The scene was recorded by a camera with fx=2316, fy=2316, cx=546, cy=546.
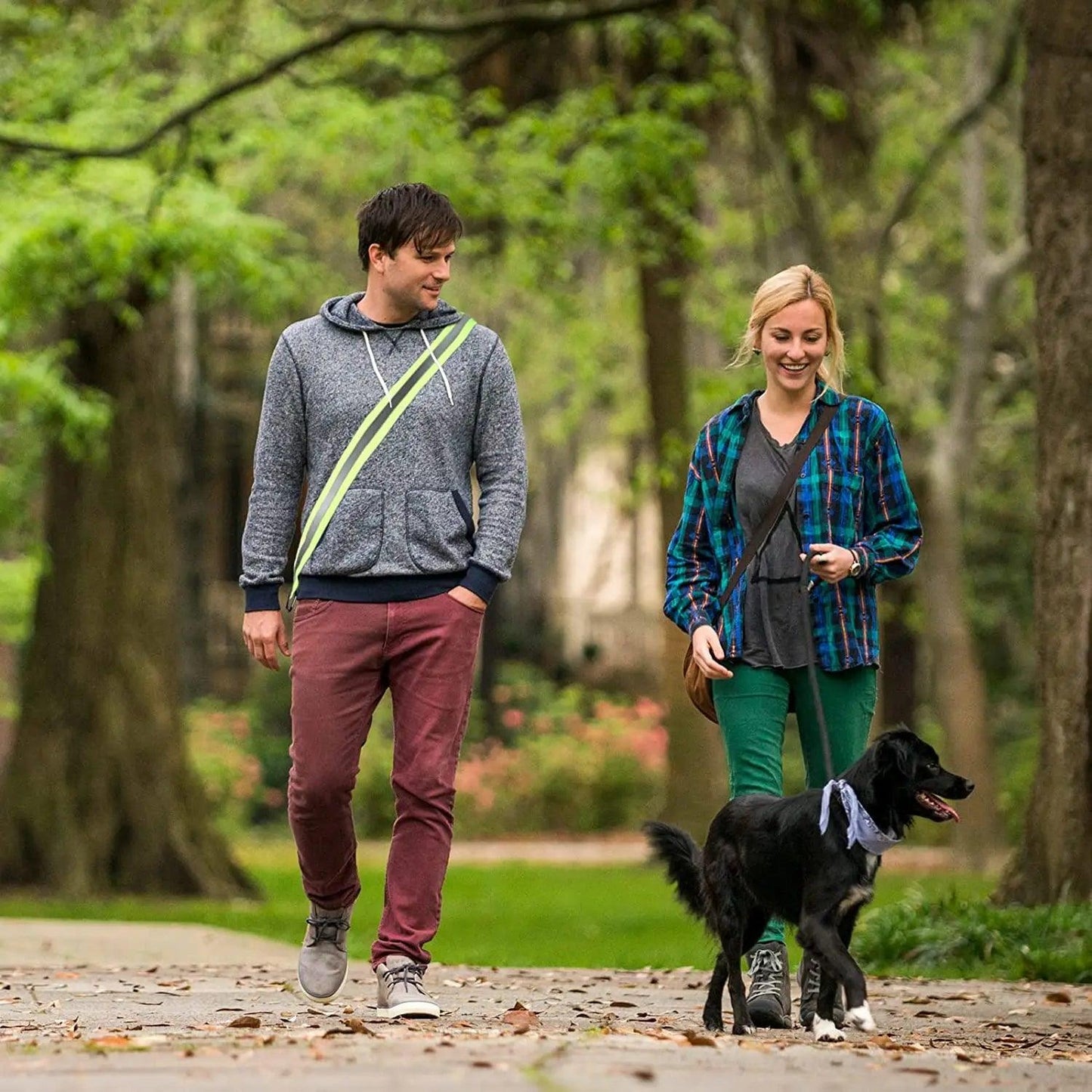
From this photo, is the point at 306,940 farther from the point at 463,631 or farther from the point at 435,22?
the point at 435,22

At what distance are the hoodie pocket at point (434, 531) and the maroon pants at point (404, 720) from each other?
0.10 m

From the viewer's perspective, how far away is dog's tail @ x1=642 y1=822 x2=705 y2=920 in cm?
647

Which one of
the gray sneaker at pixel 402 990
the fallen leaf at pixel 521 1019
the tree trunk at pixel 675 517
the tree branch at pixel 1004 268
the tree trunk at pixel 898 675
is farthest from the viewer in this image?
the tree trunk at pixel 898 675

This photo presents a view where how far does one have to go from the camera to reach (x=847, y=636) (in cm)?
647

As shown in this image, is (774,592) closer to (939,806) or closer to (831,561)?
(831,561)

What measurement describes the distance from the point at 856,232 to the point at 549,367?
6.42 metres

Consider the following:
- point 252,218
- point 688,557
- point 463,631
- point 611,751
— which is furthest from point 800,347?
point 611,751

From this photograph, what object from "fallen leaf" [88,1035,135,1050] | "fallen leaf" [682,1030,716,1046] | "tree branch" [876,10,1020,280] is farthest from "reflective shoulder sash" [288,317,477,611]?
"tree branch" [876,10,1020,280]

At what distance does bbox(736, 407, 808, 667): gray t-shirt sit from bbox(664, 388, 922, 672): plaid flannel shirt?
30 millimetres

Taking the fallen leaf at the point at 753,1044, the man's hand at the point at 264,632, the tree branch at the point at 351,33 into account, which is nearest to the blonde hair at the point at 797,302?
the man's hand at the point at 264,632

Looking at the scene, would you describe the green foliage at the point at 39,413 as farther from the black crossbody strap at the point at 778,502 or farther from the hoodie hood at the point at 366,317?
the black crossbody strap at the point at 778,502

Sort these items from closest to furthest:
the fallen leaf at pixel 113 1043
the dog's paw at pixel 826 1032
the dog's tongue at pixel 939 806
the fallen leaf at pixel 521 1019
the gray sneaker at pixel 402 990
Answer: the fallen leaf at pixel 113 1043
the dog's tongue at pixel 939 806
the dog's paw at pixel 826 1032
the fallen leaf at pixel 521 1019
the gray sneaker at pixel 402 990

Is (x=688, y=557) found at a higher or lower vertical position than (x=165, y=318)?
lower

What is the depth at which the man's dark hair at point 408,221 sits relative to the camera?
6.43 m
